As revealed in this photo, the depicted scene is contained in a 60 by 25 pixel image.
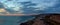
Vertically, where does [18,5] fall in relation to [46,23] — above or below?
above

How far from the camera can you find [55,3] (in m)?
0.84

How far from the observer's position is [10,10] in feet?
2.80

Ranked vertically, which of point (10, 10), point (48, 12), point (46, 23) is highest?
→ point (10, 10)

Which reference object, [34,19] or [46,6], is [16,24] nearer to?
[34,19]

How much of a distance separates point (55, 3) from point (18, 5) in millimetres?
367

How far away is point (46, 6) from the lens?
33.2 inches

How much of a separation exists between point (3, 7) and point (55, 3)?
1.69ft

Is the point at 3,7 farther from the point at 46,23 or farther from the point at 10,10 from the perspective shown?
the point at 46,23

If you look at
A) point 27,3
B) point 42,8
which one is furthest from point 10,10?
point 42,8

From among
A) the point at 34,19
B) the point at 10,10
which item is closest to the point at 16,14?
the point at 10,10

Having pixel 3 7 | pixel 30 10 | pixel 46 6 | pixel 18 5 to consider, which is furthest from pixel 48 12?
pixel 3 7

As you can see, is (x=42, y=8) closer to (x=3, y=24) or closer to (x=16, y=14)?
(x=16, y=14)

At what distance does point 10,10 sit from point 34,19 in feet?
0.84

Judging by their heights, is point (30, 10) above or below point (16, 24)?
above
